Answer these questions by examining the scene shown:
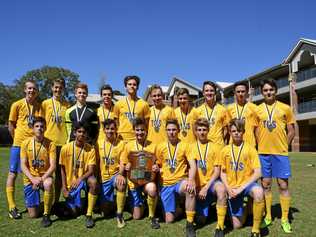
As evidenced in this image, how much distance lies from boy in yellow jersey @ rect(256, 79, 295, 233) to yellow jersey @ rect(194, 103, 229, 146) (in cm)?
65

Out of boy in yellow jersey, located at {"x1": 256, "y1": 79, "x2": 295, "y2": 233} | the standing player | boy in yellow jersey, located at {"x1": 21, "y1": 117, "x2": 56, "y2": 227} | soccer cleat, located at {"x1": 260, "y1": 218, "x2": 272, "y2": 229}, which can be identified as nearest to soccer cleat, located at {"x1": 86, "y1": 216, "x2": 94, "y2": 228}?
boy in yellow jersey, located at {"x1": 21, "y1": 117, "x2": 56, "y2": 227}

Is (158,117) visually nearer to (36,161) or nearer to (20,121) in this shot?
(36,161)

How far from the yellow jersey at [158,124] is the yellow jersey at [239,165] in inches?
55.9

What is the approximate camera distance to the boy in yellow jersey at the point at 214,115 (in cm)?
627

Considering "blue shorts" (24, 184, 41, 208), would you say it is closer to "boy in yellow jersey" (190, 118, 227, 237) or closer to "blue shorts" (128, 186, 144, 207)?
"blue shorts" (128, 186, 144, 207)

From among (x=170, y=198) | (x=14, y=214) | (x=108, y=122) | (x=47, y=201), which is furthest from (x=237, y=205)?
(x=14, y=214)

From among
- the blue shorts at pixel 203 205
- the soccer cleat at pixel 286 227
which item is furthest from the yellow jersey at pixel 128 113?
the soccer cleat at pixel 286 227

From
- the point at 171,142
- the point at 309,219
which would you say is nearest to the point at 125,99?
the point at 171,142

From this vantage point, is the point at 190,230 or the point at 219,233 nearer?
the point at 219,233

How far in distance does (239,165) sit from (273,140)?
32.5 inches

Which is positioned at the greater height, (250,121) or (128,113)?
(128,113)

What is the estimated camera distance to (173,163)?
5.94 metres

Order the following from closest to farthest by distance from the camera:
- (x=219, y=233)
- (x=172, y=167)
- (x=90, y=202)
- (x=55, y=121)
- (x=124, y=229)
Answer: (x=219, y=233)
(x=124, y=229)
(x=90, y=202)
(x=172, y=167)
(x=55, y=121)

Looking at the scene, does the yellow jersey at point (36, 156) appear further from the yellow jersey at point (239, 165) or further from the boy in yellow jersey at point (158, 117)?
the yellow jersey at point (239, 165)
